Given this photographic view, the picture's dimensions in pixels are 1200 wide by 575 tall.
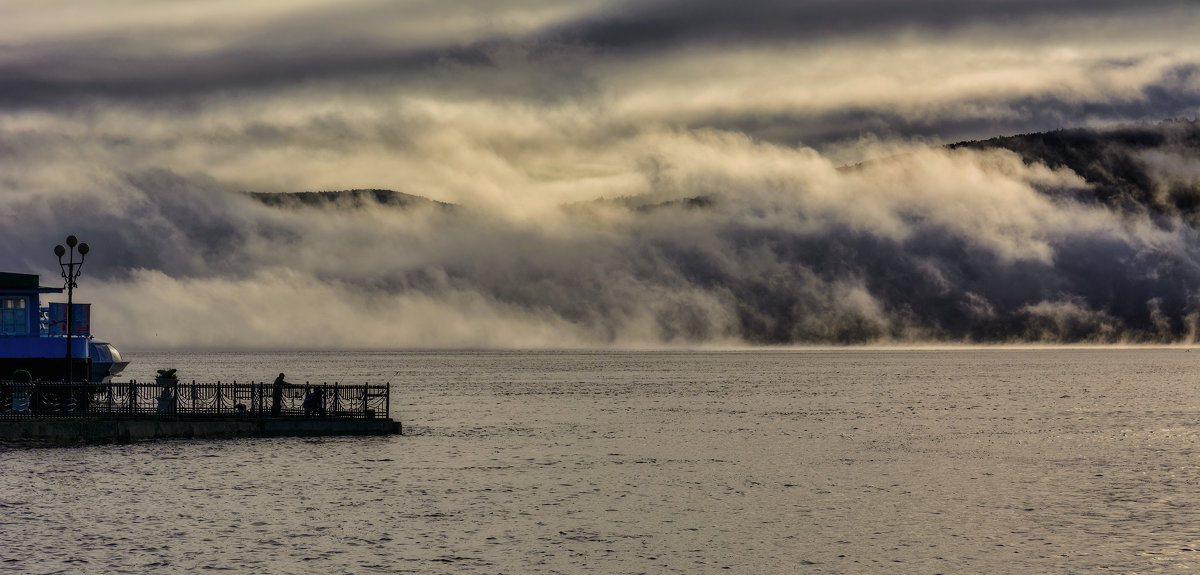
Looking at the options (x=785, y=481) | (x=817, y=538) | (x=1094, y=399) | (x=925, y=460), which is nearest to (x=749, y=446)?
(x=925, y=460)

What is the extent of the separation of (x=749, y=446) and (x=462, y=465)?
64.8 feet

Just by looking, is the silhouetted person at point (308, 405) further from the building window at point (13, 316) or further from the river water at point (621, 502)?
the building window at point (13, 316)

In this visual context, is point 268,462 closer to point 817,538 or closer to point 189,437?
point 189,437

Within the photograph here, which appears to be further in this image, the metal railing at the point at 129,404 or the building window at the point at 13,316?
the building window at the point at 13,316

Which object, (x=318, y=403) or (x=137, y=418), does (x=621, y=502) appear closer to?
(x=318, y=403)

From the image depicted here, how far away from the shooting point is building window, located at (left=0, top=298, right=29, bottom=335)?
6831cm

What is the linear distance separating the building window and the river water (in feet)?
33.4

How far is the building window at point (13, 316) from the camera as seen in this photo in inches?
2689

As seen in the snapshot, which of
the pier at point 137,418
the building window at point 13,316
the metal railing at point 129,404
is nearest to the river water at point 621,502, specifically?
the pier at point 137,418

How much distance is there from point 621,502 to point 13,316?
134ft

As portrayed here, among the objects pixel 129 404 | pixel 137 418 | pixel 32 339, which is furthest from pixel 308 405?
pixel 32 339

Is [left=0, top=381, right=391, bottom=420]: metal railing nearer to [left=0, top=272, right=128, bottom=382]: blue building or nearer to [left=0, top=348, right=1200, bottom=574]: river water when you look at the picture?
[left=0, top=348, right=1200, bottom=574]: river water

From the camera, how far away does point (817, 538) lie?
1532 inches

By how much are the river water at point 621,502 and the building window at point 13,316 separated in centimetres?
1018
